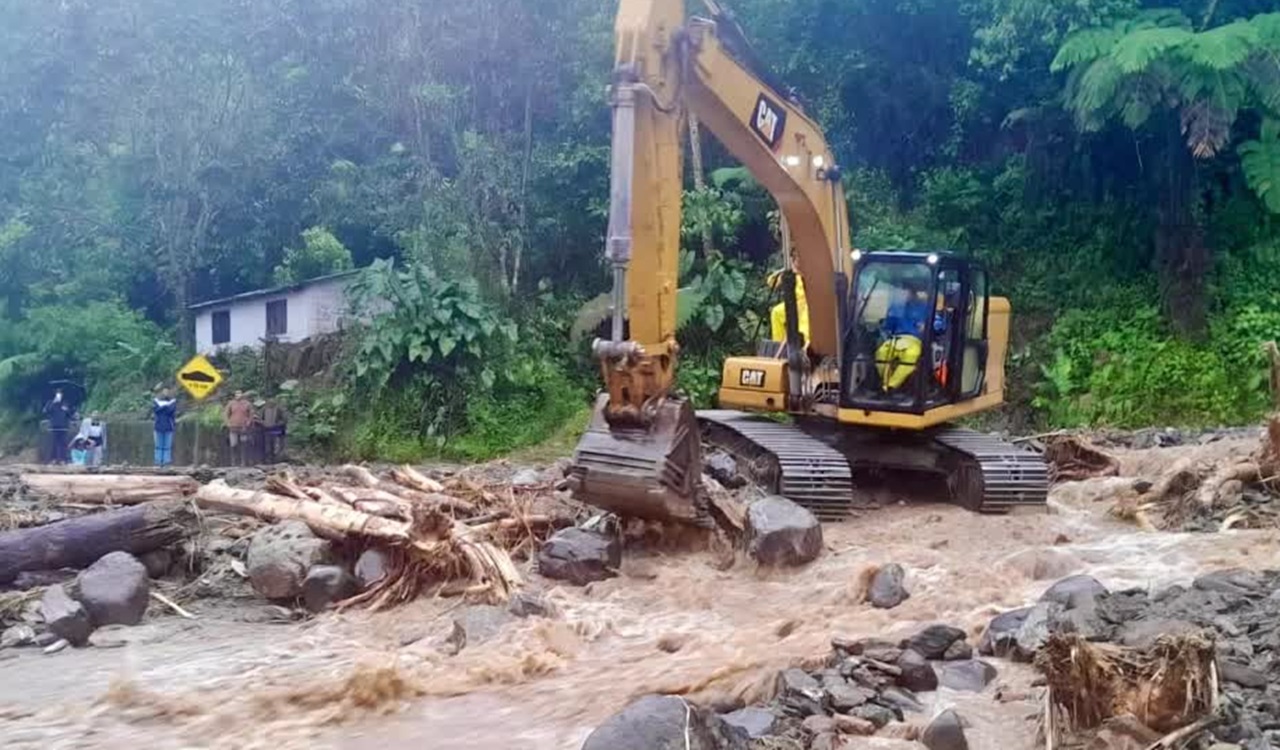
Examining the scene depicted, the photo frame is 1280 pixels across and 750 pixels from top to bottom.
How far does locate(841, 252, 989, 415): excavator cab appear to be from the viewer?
10.3 metres

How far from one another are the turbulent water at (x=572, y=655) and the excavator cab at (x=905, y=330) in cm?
137

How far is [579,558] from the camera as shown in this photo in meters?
8.38

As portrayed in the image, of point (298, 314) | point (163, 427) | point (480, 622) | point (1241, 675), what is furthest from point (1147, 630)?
point (298, 314)

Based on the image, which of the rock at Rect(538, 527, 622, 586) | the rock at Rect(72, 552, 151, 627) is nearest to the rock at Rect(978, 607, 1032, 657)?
the rock at Rect(538, 527, 622, 586)

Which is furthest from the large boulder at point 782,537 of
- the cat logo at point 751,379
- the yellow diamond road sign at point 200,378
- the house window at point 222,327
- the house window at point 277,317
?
the house window at point 222,327

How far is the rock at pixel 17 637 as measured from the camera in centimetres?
748

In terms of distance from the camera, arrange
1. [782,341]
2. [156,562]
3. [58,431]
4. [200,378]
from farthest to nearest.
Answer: [58,431]
[200,378]
[782,341]
[156,562]

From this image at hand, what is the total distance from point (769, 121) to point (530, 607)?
15.6ft

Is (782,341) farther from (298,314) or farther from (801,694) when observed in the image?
(298,314)

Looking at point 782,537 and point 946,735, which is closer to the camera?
point 946,735

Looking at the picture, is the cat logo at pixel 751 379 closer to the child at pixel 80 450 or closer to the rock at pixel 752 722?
the rock at pixel 752 722

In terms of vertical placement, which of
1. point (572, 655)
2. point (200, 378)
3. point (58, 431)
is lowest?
point (572, 655)

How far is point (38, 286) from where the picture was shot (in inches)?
1316

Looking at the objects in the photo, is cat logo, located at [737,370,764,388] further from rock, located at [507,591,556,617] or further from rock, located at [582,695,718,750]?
rock, located at [582,695,718,750]
